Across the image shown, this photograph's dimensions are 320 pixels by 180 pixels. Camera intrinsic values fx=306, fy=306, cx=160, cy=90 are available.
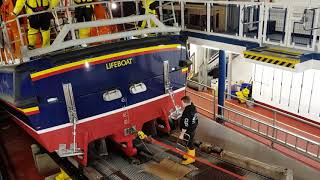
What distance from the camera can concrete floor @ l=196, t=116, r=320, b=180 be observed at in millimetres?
5502

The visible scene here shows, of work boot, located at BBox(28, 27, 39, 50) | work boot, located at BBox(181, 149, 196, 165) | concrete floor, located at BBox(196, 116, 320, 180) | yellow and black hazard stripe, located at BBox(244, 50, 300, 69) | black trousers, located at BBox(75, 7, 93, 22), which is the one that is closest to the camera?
yellow and black hazard stripe, located at BBox(244, 50, 300, 69)

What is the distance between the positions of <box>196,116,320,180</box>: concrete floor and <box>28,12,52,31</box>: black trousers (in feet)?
13.6

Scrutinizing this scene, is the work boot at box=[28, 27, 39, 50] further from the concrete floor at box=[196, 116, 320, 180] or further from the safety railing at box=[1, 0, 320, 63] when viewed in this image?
the concrete floor at box=[196, 116, 320, 180]

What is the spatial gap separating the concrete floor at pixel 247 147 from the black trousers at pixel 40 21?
4.13 meters

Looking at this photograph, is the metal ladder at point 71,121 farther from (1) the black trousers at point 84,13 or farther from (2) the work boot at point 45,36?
(1) the black trousers at point 84,13

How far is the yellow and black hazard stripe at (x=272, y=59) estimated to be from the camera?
4.64 meters

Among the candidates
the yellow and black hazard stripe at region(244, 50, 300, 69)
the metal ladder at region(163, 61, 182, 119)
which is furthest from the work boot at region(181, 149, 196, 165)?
the yellow and black hazard stripe at region(244, 50, 300, 69)

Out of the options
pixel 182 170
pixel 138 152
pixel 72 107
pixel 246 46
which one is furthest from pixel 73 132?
pixel 246 46

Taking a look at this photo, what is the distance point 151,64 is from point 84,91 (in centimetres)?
127

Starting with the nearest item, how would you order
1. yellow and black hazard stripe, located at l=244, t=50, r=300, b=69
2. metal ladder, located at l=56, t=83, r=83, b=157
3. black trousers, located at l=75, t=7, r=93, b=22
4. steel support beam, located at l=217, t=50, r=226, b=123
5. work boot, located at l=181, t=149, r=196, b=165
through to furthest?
metal ladder, located at l=56, t=83, r=83, b=157
yellow and black hazard stripe, located at l=244, t=50, r=300, b=69
work boot, located at l=181, t=149, r=196, b=165
black trousers, located at l=75, t=7, r=93, b=22
steel support beam, located at l=217, t=50, r=226, b=123

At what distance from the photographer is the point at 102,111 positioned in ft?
16.2

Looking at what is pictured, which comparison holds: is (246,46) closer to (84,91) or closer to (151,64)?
(151,64)

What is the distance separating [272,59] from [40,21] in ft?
12.3

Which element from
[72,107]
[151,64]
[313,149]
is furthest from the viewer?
[313,149]
